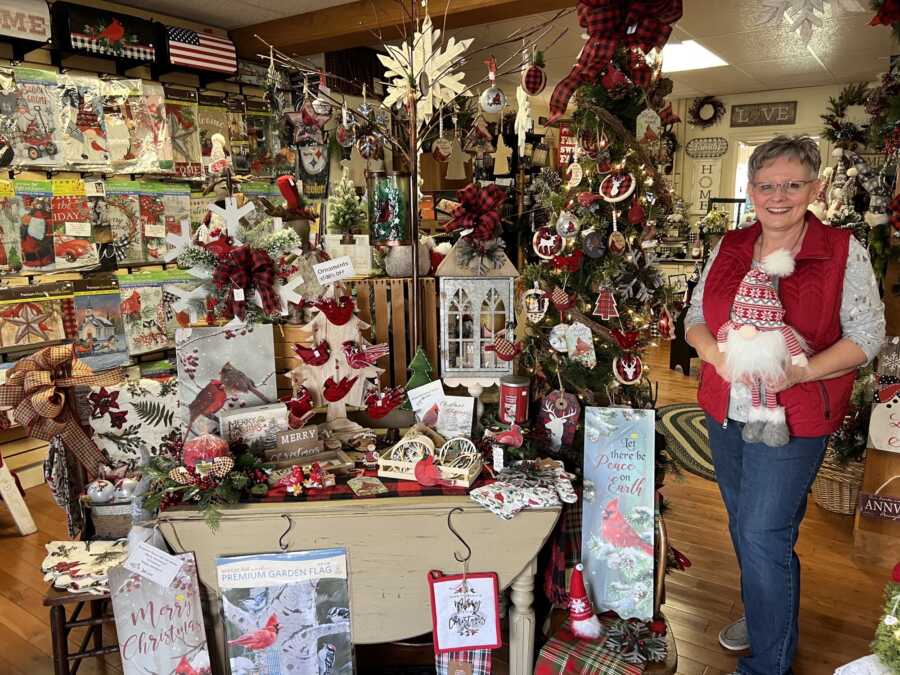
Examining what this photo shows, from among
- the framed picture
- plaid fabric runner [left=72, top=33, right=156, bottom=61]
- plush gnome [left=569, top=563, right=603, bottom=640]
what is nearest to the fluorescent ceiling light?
plaid fabric runner [left=72, top=33, right=156, bottom=61]

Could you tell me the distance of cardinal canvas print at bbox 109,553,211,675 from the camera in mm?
1568

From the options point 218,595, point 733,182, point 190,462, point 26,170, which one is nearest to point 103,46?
point 26,170

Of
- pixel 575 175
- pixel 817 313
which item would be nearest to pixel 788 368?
pixel 817 313

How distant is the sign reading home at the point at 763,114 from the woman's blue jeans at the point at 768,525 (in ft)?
24.7

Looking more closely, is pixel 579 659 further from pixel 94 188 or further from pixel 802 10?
pixel 94 188

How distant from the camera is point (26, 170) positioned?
330cm

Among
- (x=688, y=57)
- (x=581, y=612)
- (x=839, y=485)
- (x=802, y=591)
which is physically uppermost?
(x=688, y=57)

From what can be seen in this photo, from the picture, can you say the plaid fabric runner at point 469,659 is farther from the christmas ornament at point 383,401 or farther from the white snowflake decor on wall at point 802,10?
the white snowflake decor on wall at point 802,10

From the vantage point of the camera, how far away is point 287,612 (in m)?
1.61

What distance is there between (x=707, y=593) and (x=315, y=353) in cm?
174

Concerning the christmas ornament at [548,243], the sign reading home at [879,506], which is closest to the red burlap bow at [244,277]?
the christmas ornament at [548,243]

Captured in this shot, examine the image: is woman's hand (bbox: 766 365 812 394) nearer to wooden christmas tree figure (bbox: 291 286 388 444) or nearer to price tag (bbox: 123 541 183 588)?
wooden christmas tree figure (bbox: 291 286 388 444)

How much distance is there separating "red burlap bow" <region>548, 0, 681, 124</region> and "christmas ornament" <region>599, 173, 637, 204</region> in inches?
11.7

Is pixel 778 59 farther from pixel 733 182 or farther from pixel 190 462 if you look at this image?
pixel 190 462
